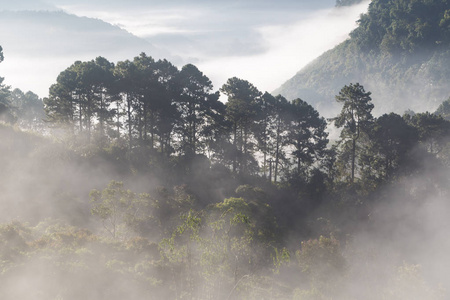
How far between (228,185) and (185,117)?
38.9 ft

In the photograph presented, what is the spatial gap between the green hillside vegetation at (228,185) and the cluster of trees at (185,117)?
0.20 meters

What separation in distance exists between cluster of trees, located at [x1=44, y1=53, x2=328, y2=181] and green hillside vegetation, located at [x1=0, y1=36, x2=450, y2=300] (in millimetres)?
196

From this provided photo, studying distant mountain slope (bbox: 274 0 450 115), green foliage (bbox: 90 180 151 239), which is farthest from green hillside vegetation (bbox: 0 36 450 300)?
distant mountain slope (bbox: 274 0 450 115)

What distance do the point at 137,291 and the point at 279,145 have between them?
34.9 meters

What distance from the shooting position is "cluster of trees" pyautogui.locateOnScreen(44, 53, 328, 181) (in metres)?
45.4

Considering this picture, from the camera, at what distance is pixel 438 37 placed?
164 m

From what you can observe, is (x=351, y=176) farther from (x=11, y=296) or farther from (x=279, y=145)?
(x=11, y=296)

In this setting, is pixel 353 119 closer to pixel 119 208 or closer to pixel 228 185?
pixel 228 185

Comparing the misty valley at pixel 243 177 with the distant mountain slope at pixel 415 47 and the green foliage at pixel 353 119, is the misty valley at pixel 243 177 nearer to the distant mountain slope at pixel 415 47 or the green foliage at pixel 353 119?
the green foliage at pixel 353 119

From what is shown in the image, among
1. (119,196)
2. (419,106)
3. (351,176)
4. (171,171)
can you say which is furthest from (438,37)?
(119,196)

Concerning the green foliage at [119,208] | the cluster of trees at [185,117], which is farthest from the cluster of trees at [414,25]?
the green foliage at [119,208]

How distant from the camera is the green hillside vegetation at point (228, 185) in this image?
22.7 metres

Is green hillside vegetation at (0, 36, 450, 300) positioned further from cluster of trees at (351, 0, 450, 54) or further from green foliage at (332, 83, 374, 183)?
cluster of trees at (351, 0, 450, 54)

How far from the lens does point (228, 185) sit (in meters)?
41.6
